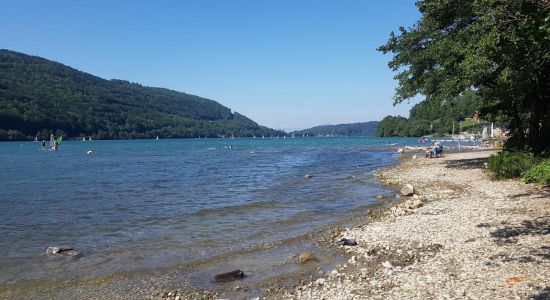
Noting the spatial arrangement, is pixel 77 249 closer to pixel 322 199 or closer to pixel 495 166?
pixel 322 199

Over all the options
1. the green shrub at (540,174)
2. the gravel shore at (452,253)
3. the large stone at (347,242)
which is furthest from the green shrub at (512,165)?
the large stone at (347,242)

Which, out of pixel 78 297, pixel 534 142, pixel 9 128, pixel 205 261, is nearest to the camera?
pixel 78 297

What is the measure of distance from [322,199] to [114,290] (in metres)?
14.6

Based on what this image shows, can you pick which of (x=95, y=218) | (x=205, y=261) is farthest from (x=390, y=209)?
(x=95, y=218)

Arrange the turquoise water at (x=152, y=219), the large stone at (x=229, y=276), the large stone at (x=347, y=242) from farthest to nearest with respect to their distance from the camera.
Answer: the turquoise water at (x=152, y=219) < the large stone at (x=347, y=242) < the large stone at (x=229, y=276)

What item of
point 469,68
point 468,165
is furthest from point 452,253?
point 468,165

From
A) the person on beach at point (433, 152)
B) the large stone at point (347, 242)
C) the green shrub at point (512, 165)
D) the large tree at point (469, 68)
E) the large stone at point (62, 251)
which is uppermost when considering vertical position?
the large tree at point (469, 68)

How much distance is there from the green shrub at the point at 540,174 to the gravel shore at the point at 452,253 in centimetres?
58

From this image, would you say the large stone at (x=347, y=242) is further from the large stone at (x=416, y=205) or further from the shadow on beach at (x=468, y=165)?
the shadow on beach at (x=468, y=165)

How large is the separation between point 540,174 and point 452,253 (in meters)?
10.6

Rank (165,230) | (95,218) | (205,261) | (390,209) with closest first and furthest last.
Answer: (205,261) < (165,230) < (390,209) < (95,218)

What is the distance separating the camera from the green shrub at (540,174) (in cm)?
1725

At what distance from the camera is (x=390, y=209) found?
18078 millimetres

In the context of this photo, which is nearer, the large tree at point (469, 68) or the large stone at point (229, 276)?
the large stone at point (229, 276)
